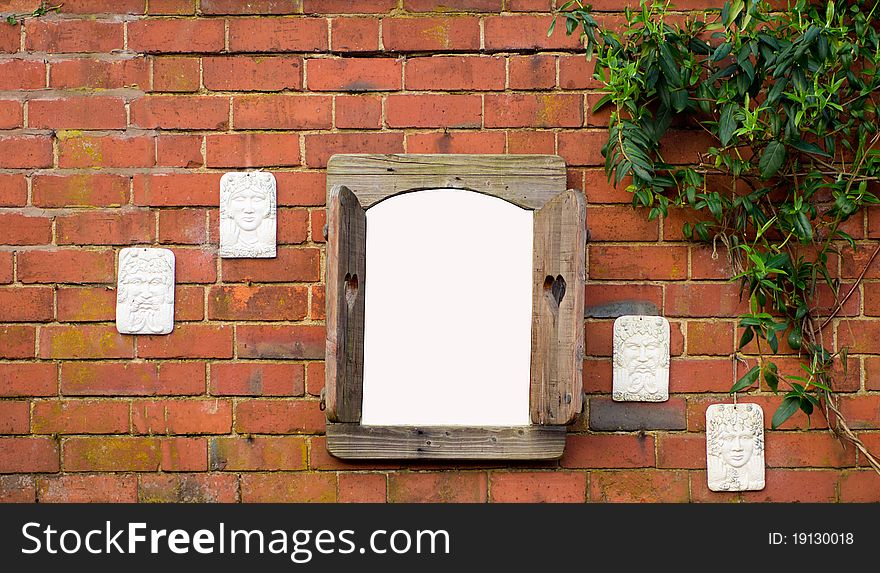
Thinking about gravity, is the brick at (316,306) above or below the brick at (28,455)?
above

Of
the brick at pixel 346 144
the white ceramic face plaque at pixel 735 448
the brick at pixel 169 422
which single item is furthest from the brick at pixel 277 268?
the white ceramic face plaque at pixel 735 448

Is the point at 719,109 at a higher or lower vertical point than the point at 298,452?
higher

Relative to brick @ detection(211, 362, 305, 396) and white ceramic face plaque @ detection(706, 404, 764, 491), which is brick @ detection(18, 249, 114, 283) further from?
white ceramic face plaque @ detection(706, 404, 764, 491)

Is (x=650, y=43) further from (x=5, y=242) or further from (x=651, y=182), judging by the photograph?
(x=5, y=242)

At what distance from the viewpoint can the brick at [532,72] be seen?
2262mm

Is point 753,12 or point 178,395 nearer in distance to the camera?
point 753,12

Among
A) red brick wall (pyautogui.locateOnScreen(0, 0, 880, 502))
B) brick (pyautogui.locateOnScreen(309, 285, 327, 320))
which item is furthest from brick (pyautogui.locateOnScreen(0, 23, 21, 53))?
brick (pyautogui.locateOnScreen(309, 285, 327, 320))

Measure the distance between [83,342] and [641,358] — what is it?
4.68ft

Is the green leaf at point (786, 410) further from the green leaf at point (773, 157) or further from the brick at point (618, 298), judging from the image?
the green leaf at point (773, 157)

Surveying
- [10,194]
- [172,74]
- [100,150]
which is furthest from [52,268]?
[172,74]

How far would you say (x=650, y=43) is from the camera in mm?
2150

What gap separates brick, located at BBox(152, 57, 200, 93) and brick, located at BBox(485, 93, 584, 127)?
0.76m

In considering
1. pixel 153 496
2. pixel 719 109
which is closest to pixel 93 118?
pixel 153 496

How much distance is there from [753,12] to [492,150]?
70cm
